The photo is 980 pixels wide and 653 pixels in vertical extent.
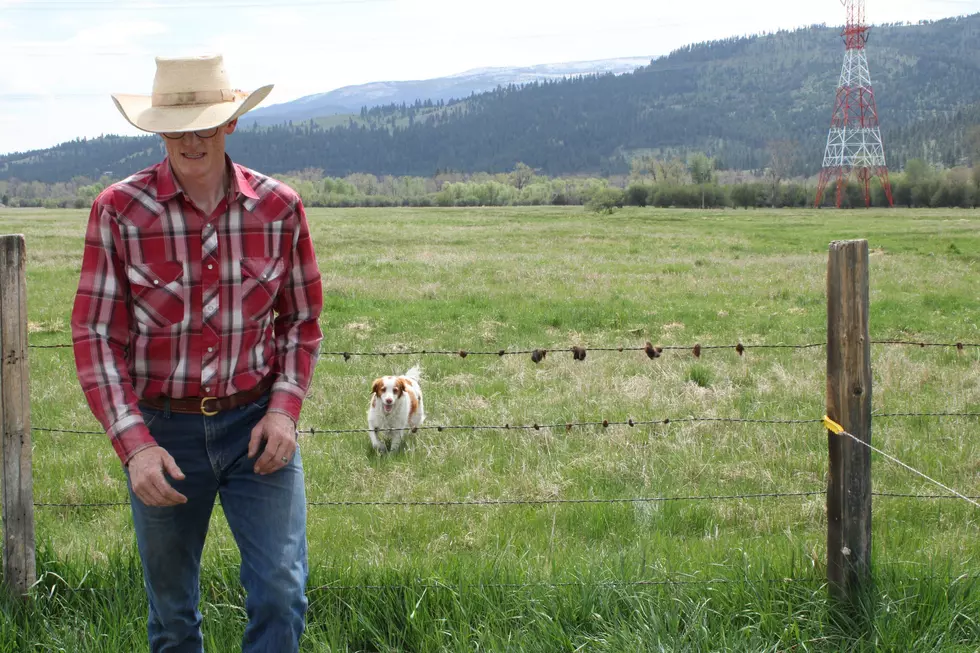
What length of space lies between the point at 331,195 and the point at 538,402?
492 ft

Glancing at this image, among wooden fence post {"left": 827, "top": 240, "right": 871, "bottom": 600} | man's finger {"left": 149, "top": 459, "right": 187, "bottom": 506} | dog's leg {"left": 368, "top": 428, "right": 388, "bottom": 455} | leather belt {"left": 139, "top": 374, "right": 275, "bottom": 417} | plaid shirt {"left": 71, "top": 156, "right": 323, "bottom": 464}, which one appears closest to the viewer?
man's finger {"left": 149, "top": 459, "right": 187, "bottom": 506}

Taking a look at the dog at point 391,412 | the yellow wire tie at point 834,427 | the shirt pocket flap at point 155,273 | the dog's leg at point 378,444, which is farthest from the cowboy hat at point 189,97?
the dog's leg at point 378,444

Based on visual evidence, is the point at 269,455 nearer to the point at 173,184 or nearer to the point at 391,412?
the point at 173,184

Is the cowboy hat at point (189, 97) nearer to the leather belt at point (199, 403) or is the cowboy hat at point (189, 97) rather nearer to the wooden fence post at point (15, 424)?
the leather belt at point (199, 403)

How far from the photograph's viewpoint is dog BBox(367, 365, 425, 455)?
332 inches

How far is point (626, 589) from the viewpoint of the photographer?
13.9ft

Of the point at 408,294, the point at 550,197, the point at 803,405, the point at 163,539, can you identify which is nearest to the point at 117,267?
the point at 163,539

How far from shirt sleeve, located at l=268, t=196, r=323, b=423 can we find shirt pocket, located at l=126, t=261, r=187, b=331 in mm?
420

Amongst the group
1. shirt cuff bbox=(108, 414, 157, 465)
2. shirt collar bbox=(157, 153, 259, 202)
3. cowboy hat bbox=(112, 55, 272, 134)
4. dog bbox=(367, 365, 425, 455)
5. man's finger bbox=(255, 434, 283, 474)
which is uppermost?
cowboy hat bbox=(112, 55, 272, 134)

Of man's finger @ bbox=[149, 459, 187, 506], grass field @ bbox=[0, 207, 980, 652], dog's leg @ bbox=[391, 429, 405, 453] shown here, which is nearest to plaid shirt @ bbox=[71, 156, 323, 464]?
man's finger @ bbox=[149, 459, 187, 506]

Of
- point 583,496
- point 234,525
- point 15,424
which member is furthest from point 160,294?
point 583,496

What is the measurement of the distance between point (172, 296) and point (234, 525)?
2.91ft

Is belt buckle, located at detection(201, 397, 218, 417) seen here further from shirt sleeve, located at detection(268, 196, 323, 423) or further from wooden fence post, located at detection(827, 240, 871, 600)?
wooden fence post, located at detection(827, 240, 871, 600)

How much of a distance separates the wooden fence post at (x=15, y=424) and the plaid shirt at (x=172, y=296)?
1.19 metres
